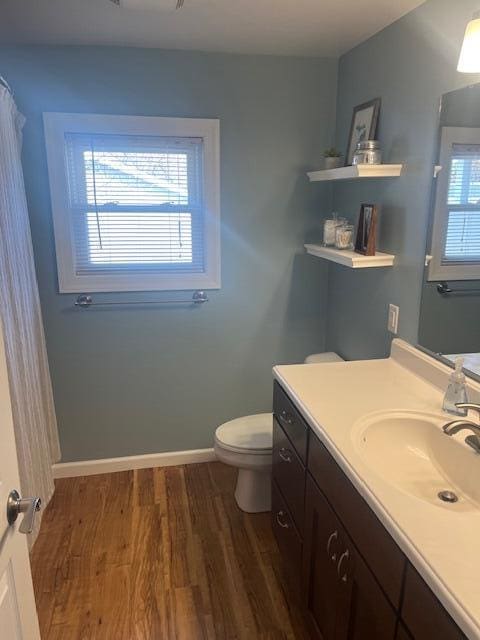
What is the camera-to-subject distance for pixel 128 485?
2664 millimetres

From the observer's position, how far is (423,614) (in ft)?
3.01

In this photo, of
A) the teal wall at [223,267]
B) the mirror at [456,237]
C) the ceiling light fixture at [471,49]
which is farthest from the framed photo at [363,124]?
the ceiling light fixture at [471,49]

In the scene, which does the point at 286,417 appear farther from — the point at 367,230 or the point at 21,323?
the point at 21,323

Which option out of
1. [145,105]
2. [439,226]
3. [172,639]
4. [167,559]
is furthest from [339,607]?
[145,105]

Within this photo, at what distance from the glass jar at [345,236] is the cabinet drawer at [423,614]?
1572mm

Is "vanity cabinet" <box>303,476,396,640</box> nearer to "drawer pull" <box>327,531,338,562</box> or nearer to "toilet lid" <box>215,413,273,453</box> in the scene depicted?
"drawer pull" <box>327,531,338,562</box>

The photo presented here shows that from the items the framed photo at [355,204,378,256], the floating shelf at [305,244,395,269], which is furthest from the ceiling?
the floating shelf at [305,244,395,269]

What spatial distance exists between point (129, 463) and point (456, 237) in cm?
219

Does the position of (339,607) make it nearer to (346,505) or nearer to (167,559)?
(346,505)

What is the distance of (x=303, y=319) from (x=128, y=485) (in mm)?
1426

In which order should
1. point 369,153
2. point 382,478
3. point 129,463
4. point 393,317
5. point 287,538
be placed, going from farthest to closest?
point 129,463, point 393,317, point 369,153, point 287,538, point 382,478

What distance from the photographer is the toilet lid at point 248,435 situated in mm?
2246

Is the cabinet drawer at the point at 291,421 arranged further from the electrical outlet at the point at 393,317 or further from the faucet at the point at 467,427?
the electrical outlet at the point at 393,317

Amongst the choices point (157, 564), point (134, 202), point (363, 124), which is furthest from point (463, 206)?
point (157, 564)
